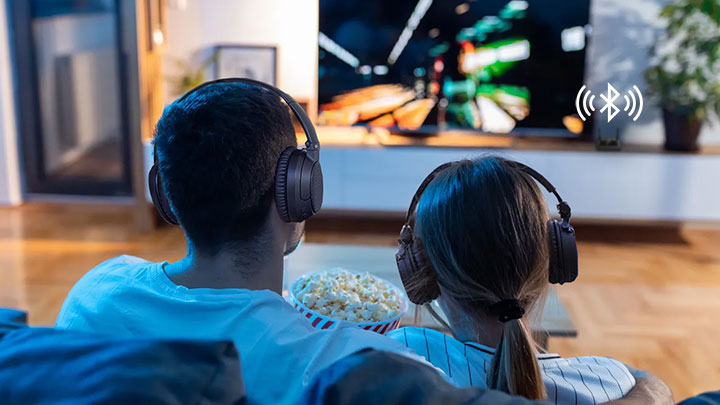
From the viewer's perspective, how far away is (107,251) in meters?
3.25

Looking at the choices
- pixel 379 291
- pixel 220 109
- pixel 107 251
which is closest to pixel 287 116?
pixel 220 109

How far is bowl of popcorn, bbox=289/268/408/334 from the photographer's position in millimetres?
1103

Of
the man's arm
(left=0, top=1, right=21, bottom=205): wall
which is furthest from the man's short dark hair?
(left=0, top=1, right=21, bottom=205): wall

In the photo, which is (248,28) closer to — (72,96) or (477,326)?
(72,96)

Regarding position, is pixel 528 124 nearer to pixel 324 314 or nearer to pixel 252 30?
pixel 252 30

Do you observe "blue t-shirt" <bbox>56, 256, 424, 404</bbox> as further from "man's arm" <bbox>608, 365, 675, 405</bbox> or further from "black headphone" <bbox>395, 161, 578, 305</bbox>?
"man's arm" <bbox>608, 365, 675, 405</bbox>

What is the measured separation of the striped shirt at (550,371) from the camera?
0.87 meters

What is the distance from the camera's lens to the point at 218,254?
0.88 metres

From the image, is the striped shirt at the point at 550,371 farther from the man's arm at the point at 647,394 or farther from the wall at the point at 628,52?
the wall at the point at 628,52

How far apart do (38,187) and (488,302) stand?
12.7ft

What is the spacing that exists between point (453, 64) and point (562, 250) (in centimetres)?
293

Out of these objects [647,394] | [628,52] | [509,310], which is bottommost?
[647,394]

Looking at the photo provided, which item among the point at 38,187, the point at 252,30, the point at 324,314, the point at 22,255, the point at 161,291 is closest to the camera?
the point at 161,291

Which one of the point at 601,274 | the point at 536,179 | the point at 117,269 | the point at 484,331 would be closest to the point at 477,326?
the point at 484,331
